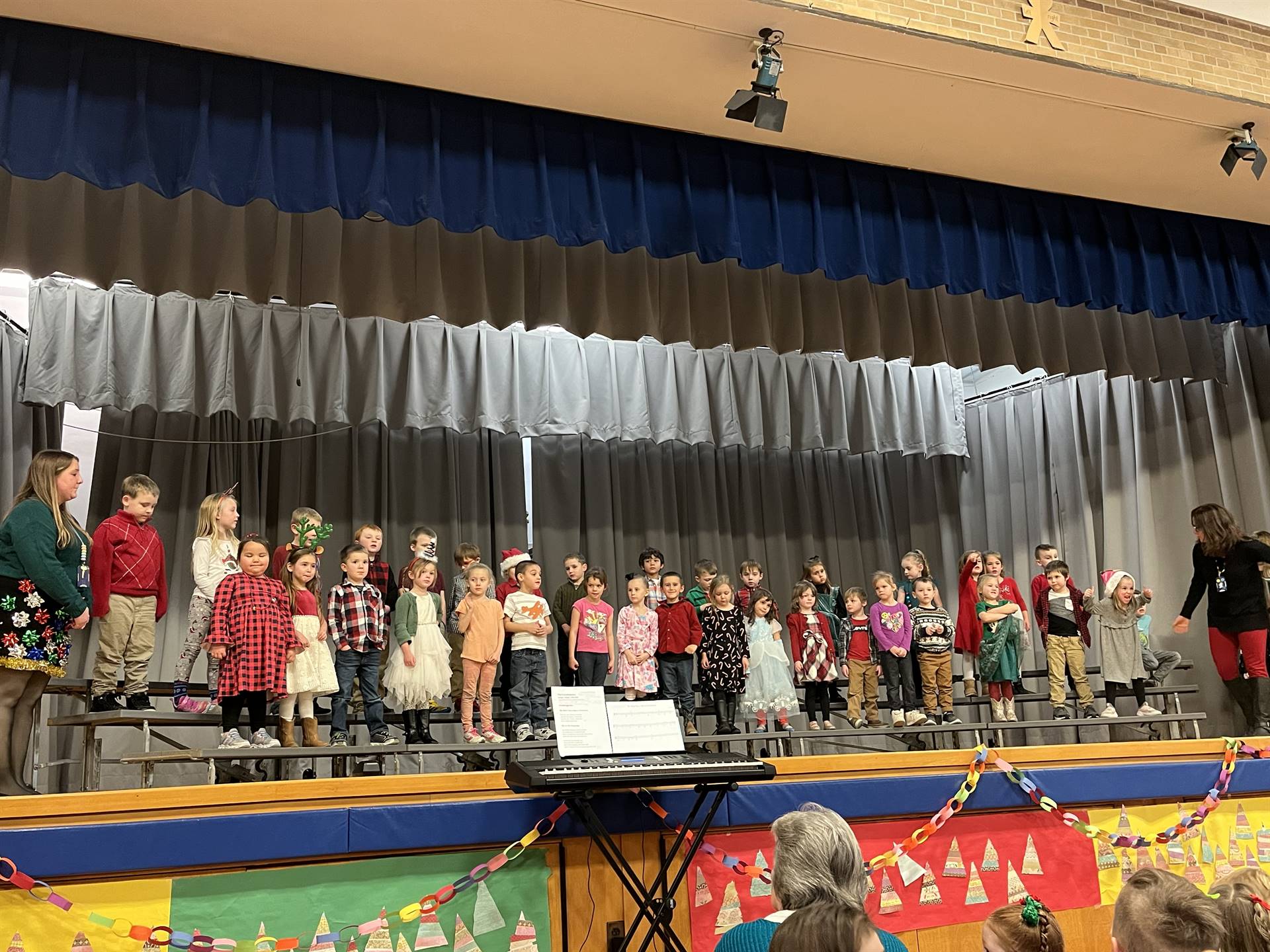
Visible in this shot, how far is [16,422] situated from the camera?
7410 mm

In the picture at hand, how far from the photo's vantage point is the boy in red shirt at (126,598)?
4.98 m

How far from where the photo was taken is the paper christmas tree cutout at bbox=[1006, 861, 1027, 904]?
479 cm

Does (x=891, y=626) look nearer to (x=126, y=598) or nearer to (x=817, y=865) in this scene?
(x=817, y=865)

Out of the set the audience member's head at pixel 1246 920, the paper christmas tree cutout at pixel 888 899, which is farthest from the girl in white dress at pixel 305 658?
the audience member's head at pixel 1246 920

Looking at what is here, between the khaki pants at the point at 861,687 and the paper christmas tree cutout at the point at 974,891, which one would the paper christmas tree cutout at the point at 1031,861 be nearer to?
the paper christmas tree cutout at the point at 974,891

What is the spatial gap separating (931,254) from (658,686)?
309 cm

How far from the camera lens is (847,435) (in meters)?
9.78

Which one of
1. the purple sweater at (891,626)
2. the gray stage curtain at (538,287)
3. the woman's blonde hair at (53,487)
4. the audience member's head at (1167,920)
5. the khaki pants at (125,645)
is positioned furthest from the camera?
the purple sweater at (891,626)

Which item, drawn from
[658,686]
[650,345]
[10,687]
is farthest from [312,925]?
[650,345]

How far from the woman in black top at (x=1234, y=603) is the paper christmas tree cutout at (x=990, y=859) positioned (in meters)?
2.68

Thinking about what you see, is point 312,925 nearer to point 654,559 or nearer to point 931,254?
point 654,559

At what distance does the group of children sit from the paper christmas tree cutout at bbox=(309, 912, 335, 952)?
1382mm

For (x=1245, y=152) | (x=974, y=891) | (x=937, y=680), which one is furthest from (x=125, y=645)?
(x=1245, y=152)

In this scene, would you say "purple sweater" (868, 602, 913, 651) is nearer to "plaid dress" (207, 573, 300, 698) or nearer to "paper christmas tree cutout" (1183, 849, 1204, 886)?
"paper christmas tree cutout" (1183, 849, 1204, 886)
